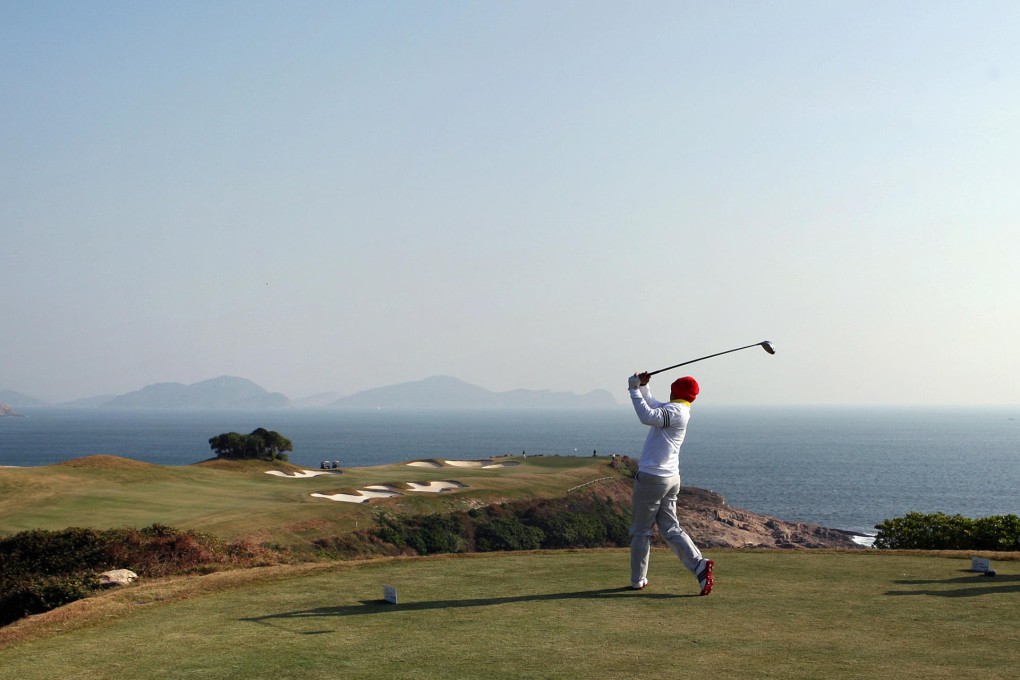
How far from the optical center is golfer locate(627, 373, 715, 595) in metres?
11.8

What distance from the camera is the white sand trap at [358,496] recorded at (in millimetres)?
46562

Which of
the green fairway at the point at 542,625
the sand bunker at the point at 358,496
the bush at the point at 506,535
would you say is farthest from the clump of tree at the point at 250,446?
the green fairway at the point at 542,625

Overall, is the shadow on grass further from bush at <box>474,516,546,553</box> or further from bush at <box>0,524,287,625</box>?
bush at <box>474,516,546,553</box>

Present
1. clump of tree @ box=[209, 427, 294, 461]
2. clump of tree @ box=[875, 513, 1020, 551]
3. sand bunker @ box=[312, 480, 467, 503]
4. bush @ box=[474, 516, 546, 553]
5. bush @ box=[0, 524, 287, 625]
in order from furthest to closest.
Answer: clump of tree @ box=[209, 427, 294, 461] → sand bunker @ box=[312, 480, 467, 503] → bush @ box=[474, 516, 546, 553] → clump of tree @ box=[875, 513, 1020, 551] → bush @ box=[0, 524, 287, 625]

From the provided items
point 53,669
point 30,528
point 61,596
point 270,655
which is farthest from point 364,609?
point 30,528

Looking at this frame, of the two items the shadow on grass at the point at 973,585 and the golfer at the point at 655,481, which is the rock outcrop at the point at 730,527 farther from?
the golfer at the point at 655,481

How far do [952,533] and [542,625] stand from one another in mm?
18338

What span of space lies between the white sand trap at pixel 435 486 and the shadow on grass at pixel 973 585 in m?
43.7

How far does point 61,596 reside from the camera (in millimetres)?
13336

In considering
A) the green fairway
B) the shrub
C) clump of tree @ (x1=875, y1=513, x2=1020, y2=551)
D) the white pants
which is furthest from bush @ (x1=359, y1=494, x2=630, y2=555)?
the white pants

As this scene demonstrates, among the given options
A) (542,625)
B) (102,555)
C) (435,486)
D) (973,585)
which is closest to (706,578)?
(542,625)

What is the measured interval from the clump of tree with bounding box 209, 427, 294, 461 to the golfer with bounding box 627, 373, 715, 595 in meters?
53.0

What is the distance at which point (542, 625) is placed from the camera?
9.56 meters

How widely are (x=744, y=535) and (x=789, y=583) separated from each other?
197 ft
